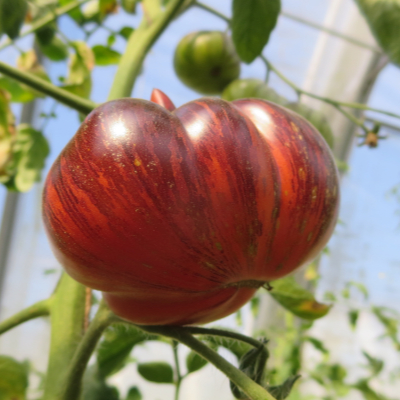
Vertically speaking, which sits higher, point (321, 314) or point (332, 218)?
point (332, 218)

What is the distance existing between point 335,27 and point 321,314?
1.48m

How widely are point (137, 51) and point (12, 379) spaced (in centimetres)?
35

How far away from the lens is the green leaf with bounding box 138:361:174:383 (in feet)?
1.73

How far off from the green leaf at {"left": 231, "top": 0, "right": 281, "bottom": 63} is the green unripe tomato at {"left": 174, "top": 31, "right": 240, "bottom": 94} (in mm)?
288

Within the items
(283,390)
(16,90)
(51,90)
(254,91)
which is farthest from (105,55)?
(283,390)

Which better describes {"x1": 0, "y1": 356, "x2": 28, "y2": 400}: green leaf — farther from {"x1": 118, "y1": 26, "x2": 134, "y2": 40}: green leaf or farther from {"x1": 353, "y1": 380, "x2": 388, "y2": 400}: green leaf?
{"x1": 353, "y1": 380, "x2": 388, "y2": 400}: green leaf

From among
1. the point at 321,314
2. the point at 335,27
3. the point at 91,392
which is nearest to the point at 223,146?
the point at 321,314

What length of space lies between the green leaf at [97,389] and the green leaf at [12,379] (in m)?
0.09

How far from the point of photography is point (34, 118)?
4.97 ft

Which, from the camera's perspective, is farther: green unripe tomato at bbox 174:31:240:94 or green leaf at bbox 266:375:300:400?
green unripe tomato at bbox 174:31:240:94

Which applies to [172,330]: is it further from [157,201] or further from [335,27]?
[335,27]

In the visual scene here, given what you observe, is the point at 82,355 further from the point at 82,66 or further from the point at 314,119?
the point at 82,66

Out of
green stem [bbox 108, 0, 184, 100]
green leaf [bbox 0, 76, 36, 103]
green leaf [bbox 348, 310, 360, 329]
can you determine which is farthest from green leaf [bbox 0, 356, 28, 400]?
green leaf [bbox 348, 310, 360, 329]

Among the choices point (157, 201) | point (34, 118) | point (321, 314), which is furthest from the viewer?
point (34, 118)
